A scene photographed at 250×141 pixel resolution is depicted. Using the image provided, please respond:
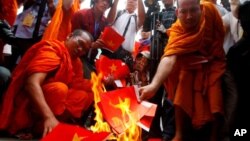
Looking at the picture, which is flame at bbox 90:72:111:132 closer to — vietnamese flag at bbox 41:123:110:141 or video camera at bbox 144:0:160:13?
vietnamese flag at bbox 41:123:110:141

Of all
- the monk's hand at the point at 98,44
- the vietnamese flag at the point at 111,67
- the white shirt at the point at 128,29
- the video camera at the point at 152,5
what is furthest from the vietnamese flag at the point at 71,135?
the video camera at the point at 152,5

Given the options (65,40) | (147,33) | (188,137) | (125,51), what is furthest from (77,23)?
(188,137)

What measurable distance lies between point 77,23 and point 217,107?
6.13 feet

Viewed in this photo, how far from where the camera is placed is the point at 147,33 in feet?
14.0

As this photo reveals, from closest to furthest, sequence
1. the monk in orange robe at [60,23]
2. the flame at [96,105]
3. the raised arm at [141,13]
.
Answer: the flame at [96,105], the monk in orange robe at [60,23], the raised arm at [141,13]

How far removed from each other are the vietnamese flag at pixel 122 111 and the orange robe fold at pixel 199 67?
0.47 metres

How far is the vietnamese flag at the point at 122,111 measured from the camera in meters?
2.32

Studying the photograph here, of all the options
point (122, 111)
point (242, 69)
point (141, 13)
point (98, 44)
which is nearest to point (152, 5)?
point (141, 13)

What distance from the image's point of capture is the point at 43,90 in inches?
113

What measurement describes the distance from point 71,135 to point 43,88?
38.4 inches

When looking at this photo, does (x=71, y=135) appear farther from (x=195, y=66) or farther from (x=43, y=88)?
(x=195, y=66)

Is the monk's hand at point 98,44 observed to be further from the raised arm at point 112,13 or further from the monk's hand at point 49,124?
the monk's hand at point 49,124

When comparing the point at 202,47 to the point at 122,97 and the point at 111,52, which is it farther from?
the point at 111,52

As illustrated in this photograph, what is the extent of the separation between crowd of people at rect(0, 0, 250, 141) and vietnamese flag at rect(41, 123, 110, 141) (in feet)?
0.97
